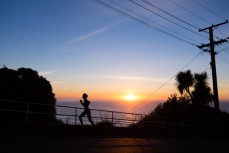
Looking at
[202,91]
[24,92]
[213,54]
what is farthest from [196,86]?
[24,92]

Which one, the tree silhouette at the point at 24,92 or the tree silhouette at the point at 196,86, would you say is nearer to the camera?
the tree silhouette at the point at 24,92

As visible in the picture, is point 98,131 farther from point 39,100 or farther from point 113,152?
point 39,100

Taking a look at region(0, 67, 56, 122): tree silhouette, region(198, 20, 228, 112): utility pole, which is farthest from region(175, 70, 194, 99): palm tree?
region(0, 67, 56, 122): tree silhouette

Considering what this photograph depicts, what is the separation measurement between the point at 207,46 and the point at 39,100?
1721 centimetres

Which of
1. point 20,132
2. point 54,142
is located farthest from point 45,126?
point 54,142

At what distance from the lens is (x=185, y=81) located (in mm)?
36531

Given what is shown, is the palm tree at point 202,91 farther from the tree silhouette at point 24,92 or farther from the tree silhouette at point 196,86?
the tree silhouette at point 24,92

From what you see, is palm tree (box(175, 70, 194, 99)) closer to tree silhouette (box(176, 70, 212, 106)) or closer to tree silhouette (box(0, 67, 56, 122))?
tree silhouette (box(176, 70, 212, 106))

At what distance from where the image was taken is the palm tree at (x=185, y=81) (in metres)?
36.5

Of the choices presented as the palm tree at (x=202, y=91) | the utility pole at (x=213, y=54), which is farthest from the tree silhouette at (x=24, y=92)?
the palm tree at (x=202, y=91)

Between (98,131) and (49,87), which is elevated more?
(49,87)

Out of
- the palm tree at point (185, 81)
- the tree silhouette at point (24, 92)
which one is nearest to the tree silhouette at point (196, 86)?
the palm tree at point (185, 81)

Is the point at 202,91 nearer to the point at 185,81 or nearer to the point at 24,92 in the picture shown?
the point at 185,81

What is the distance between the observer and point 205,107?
36.2 metres
